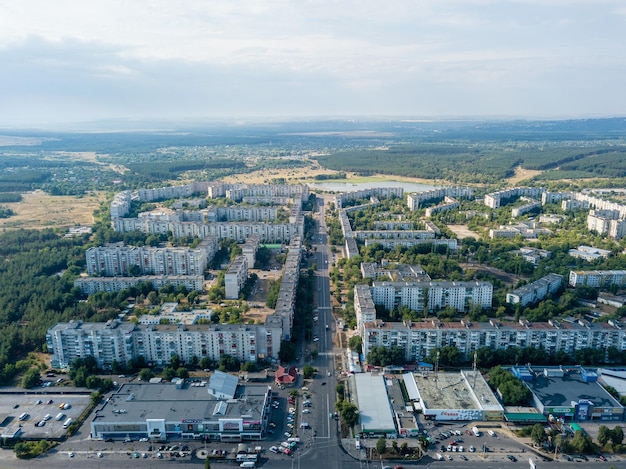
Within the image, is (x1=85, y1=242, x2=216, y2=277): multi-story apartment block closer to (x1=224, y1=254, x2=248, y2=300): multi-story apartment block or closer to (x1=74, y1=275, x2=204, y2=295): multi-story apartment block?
(x1=74, y1=275, x2=204, y2=295): multi-story apartment block

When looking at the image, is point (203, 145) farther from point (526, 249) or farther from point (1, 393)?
point (1, 393)

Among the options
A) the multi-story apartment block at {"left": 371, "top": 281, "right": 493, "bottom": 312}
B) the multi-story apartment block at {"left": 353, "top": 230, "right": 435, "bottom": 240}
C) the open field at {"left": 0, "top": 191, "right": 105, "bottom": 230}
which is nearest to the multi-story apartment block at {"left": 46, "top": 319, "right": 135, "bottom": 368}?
the multi-story apartment block at {"left": 371, "top": 281, "right": 493, "bottom": 312}

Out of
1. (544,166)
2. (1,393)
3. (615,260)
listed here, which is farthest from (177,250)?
(544,166)

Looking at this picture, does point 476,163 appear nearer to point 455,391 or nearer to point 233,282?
point 233,282

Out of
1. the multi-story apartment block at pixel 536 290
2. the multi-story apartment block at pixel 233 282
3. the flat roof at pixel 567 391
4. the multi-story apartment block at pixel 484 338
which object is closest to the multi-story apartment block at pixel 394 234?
the multi-story apartment block at pixel 536 290

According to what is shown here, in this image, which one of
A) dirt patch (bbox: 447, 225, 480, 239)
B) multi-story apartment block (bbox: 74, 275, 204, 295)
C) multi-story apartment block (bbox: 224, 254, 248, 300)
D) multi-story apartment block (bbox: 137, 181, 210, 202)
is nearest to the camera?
multi-story apartment block (bbox: 224, 254, 248, 300)
